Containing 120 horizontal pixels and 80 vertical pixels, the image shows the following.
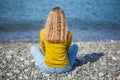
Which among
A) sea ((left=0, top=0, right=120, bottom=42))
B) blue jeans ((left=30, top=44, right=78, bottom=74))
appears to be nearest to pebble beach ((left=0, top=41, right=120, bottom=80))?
blue jeans ((left=30, top=44, right=78, bottom=74))

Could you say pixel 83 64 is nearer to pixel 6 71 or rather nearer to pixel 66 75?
pixel 66 75

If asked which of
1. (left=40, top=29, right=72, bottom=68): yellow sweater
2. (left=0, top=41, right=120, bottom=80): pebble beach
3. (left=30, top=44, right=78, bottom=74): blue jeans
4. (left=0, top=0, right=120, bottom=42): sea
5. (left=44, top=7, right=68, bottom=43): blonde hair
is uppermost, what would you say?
(left=44, top=7, right=68, bottom=43): blonde hair

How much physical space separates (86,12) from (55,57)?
2071 centimetres

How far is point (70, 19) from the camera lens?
24.5 metres

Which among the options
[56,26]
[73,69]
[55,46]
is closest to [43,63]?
[55,46]

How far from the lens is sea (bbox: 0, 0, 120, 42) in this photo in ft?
62.0

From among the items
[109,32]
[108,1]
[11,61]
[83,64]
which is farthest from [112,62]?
[108,1]

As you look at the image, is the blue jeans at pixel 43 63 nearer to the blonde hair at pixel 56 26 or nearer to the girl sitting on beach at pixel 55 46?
the girl sitting on beach at pixel 55 46

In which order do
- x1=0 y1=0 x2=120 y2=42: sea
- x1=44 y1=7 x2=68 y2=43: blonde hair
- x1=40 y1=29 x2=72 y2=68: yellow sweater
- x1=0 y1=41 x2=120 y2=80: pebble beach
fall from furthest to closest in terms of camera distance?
x1=0 y1=0 x2=120 y2=42: sea, x1=0 y1=41 x2=120 y2=80: pebble beach, x1=40 y1=29 x2=72 y2=68: yellow sweater, x1=44 y1=7 x2=68 y2=43: blonde hair

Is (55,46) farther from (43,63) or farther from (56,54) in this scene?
(43,63)

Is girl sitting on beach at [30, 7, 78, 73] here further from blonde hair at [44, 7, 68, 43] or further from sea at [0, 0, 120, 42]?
sea at [0, 0, 120, 42]

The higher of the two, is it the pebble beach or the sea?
the pebble beach

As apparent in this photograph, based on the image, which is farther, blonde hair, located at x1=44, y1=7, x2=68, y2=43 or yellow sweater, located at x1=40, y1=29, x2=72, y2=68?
yellow sweater, located at x1=40, y1=29, x2=72, y2=68

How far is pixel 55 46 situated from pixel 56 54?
0.80 ft
